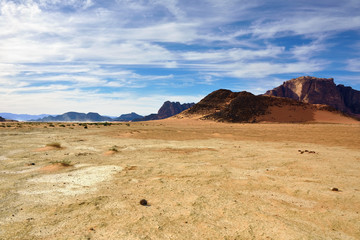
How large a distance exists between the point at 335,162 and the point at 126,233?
10028mm

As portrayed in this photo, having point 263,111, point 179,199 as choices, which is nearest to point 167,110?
point 263,111

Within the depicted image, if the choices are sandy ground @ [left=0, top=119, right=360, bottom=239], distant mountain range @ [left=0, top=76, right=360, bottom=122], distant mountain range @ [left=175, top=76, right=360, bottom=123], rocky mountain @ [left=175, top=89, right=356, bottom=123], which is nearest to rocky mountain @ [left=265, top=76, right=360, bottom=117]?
distant mountain range @ [left=0, top=76, right=360, bottom=122]

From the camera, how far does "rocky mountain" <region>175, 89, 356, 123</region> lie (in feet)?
175

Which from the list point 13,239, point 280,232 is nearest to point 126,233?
point 13,239

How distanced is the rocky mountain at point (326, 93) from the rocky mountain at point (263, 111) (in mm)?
59601

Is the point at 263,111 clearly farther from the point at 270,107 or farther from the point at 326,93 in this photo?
the point at 326,93

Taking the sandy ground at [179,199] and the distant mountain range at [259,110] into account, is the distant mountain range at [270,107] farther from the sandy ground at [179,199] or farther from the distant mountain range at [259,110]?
the sandy ground at [179,199]

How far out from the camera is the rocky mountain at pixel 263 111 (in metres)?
53.2

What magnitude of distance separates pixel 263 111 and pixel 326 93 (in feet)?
263

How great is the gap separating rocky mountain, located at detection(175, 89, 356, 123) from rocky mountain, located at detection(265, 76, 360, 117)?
59.6 m

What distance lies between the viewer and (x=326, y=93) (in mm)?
112312

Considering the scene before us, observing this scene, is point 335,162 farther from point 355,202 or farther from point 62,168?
point 62,168

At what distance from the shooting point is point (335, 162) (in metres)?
9.57

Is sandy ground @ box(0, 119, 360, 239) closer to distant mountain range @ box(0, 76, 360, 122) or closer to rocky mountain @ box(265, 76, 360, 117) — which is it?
distant mountain range @ box(0, 76, 360, 122)
